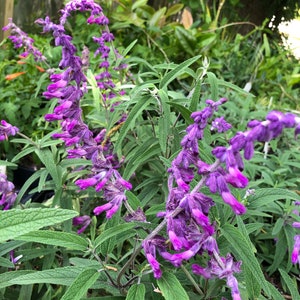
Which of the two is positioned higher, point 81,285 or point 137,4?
point 137,4

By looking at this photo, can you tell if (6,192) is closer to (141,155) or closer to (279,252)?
(141,155)

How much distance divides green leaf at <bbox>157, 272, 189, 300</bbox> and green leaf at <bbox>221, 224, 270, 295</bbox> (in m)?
0.16

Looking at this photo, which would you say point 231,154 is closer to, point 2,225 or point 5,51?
point 2,225

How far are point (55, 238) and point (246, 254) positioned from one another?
0.44 meters

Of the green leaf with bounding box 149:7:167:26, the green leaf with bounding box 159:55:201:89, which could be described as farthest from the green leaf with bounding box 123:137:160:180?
the green leaf with bounding box 149:7:167:26

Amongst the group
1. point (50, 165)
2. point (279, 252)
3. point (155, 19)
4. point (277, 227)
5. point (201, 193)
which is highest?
point (155, 19)

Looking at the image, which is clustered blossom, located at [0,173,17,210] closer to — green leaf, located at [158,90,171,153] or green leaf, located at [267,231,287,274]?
green leaf, located at [158,90,171,153]

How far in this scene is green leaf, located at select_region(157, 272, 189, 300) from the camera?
901 mm

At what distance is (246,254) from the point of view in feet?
3.01

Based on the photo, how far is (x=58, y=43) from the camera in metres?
1.19

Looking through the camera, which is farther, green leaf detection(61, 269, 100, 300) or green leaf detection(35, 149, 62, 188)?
green leaf detection(35, 149, 62, 188)

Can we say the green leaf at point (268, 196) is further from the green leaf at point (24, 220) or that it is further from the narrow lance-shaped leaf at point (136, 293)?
the green leaf at point (24, 220)

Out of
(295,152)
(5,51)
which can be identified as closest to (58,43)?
(295,152)

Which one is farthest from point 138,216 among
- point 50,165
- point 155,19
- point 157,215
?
point 155,19
